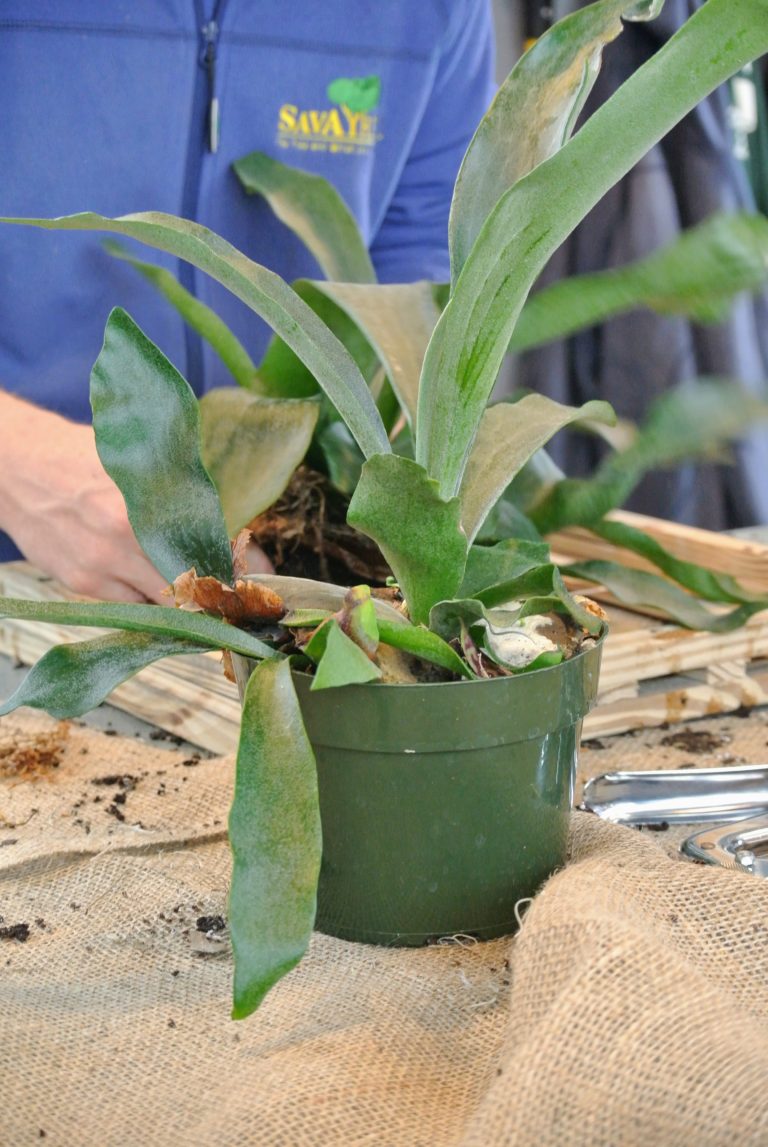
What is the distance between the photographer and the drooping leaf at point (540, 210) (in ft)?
1.35

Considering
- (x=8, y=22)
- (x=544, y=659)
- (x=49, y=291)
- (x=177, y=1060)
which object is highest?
(x=8, y=22)

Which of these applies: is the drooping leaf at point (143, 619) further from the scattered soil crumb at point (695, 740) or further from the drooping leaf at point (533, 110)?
the scattered soil crumb at point (695, 740)

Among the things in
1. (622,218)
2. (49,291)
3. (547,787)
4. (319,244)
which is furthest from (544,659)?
(622,218)

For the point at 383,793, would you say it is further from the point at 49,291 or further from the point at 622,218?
the point at 622,218

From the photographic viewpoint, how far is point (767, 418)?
0.52 meters

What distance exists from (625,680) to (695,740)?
0.06 m

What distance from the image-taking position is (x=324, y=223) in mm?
862

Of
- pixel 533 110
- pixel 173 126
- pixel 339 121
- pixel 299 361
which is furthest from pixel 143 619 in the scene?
pixel 339 121

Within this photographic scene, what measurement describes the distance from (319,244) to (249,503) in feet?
0.89

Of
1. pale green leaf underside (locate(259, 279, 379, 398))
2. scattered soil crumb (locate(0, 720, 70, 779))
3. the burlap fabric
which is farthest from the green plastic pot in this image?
pale green leaf underside (locate(259, 279, 379, 398))

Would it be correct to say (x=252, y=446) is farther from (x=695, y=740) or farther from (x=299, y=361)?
(x=695, y=740)

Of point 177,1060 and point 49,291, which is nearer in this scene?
point 177,1060

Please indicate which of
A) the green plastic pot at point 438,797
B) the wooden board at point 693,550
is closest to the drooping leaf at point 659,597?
the wooden board at point 693,550

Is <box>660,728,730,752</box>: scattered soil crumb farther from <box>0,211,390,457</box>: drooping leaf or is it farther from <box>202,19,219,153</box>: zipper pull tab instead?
<box>202,19,219,153</box>: zipper pull tab
